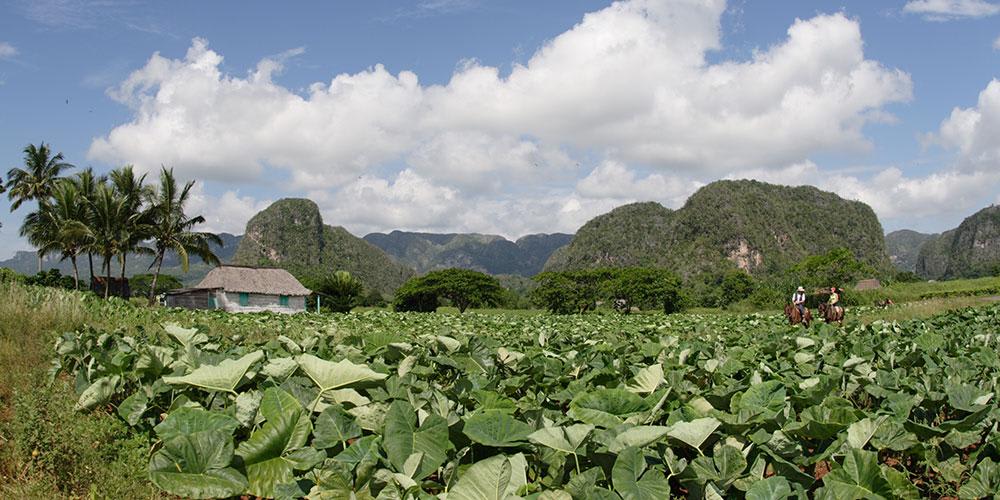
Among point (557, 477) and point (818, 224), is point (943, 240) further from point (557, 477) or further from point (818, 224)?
point (557, 477)

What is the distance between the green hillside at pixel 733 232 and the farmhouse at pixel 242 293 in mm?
76743

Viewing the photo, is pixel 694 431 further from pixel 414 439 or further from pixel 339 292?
pixel 339 292

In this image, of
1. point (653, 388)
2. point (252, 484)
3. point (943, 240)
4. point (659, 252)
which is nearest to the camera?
point (252, 484)

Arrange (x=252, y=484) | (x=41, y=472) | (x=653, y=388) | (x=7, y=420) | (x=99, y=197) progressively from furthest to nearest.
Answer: (x=99, y=197), (x=7, y=420), (x=41, y=472), (x=653, y=388), (x=252, y=484)

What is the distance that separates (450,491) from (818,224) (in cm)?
14309

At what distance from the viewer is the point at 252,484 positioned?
2.05 meters

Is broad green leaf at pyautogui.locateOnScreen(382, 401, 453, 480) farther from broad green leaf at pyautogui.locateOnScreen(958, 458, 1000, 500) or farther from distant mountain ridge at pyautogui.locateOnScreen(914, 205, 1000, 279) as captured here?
distant mountain ridge at pyautogui.locateOnScreen(914, 205, 1000, 279)

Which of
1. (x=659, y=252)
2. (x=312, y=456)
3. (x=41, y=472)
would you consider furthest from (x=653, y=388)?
(x=659, y=252)

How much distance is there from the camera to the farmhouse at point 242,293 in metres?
41.5

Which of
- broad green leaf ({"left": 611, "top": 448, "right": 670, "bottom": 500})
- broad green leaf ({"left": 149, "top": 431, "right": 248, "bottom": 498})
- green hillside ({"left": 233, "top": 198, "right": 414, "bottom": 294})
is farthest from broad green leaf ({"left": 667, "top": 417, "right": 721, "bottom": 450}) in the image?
green hillside ({"left": 233, "top": 198, "right": 414, "bottom": 294})

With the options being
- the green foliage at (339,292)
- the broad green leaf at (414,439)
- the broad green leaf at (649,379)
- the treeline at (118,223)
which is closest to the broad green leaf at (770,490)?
the broad green leaf at (414,439)

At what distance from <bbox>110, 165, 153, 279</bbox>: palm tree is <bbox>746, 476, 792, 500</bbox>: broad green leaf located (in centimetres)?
4110

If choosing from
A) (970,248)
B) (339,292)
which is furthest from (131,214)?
(970,248)

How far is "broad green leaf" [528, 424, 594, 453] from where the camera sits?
1.83 m
